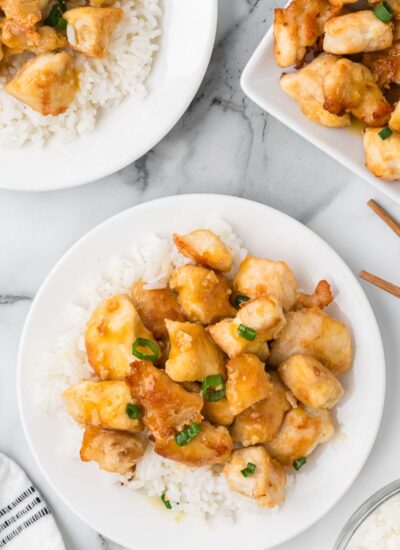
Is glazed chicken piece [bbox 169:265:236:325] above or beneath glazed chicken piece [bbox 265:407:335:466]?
above

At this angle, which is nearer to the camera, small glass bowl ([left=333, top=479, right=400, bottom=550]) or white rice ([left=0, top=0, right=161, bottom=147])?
small glass bowl ([left=333, top=479, right=400, bottom=550])

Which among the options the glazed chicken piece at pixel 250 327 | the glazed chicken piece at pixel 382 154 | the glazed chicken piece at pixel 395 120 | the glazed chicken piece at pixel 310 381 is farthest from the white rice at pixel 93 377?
the glazed chicken piece at pixel 395 120

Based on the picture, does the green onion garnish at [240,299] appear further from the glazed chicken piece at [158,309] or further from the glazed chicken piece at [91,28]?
the glazed chicken piece at [91,28]

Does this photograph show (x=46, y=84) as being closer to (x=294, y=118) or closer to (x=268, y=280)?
(x=294, y=118)

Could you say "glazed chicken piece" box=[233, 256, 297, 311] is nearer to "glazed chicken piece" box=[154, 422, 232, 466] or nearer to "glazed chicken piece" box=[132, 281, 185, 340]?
"glazed chicken piece" box=[132, 281, 185, 340]

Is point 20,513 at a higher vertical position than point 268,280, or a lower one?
lower

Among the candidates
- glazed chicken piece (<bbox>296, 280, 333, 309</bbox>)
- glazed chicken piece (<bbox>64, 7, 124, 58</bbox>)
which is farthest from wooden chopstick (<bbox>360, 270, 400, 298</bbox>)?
glazed chicken piece (<bbox>64, 7, 124, 58</bbox>)

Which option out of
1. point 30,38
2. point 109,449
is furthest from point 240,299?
point 30,38
